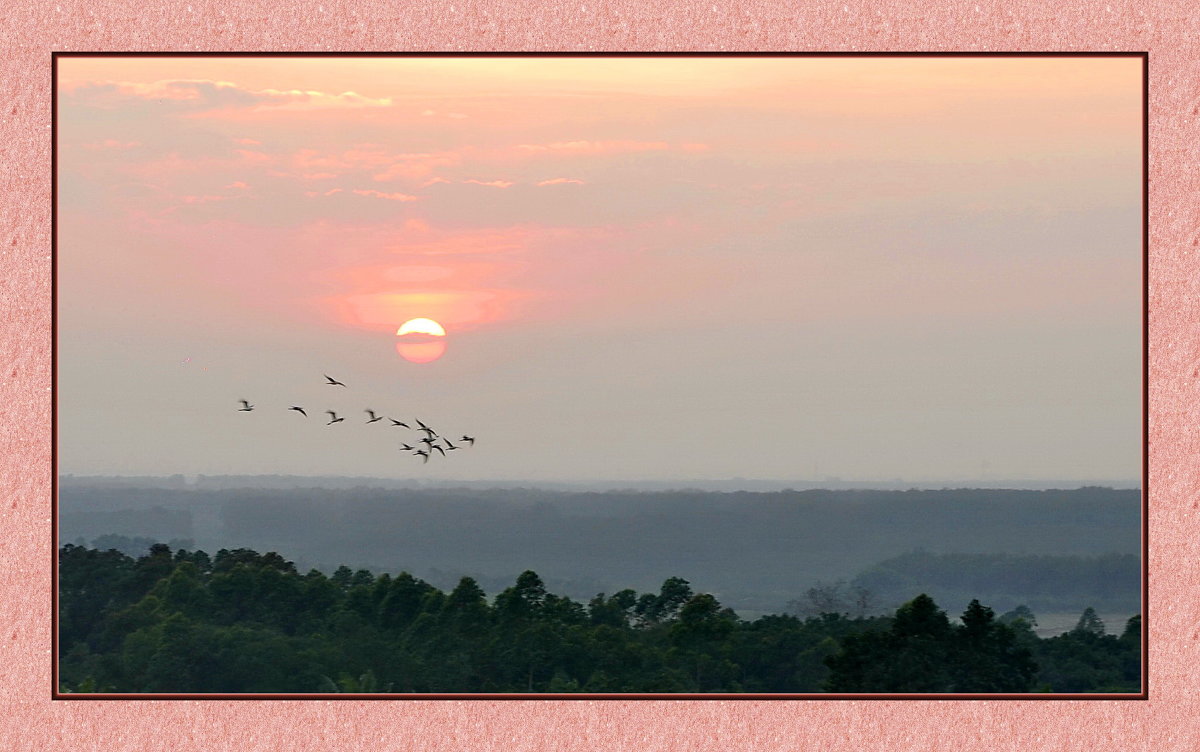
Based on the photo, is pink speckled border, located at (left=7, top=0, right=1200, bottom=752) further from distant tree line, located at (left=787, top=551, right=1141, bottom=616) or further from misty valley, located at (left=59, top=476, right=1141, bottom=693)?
distant tree line, located at (left=787, top=551, right=1141, bottom=616)

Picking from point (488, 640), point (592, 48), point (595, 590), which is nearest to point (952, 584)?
point (595, 590)

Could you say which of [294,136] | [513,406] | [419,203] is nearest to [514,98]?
[419,203]

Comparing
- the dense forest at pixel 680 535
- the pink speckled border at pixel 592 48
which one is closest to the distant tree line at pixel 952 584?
the dense forest at pixel 680 535

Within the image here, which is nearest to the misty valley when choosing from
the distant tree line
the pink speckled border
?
the distant tree line

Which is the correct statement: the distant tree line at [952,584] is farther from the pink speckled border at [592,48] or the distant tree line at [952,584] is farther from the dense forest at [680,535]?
the pink speckled border at [592,48]

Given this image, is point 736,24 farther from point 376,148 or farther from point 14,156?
point 14,156

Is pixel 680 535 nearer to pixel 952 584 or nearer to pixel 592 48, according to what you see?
pixel 952 584
